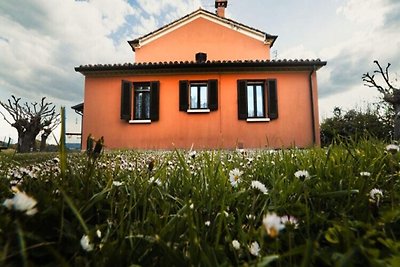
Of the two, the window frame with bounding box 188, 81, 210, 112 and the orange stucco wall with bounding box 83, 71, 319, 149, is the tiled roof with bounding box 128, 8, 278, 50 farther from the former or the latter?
the window frame with bounding box 188, 81, 210, 112

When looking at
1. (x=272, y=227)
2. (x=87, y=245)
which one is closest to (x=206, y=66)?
(x=87, y=245)

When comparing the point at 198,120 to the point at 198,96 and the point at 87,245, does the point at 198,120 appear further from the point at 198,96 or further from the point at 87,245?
the point at 87,245

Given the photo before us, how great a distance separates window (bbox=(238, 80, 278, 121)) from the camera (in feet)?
33.5

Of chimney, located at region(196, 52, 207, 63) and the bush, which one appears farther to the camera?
chimney, located at region(196, 52, 207, 63)

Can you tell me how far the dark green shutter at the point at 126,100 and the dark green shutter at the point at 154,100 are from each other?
87 centimetres

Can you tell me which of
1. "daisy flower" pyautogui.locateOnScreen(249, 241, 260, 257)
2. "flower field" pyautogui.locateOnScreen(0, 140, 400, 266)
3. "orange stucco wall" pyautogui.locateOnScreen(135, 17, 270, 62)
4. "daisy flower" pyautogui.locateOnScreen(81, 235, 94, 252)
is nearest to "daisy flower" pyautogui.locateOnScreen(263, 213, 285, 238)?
"flower field" pyautogui.locateOnScreen(0, 140, 400, 266)

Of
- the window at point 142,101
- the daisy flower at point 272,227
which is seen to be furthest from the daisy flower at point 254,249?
the window at point 142,101

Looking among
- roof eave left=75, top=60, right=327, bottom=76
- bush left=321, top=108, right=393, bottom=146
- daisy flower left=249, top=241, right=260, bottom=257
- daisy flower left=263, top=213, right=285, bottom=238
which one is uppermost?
roof eave left=75, top=60, right=327, bottom=76

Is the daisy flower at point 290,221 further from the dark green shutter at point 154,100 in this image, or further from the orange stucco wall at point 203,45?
the orange stucco wall at point 203,45

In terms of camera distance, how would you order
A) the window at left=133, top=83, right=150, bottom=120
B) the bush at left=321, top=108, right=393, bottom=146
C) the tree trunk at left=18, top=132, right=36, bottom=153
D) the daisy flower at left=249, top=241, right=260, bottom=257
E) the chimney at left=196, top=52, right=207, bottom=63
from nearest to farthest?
the daisy flower at left=249, top=241, right=260, bottom=257 < the window at left=133, top=83, right=150, bottom=120 < the tree trunk at left=18, top=132, right=36, bottom=153 < the bush at left=321, top=108, right=393, bottom=146 < the chimney at left=196, top=52, right=207, bottom=63

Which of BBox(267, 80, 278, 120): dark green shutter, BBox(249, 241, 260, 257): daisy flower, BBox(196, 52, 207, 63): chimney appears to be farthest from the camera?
BBox(196, 52, 207, 63): chimney

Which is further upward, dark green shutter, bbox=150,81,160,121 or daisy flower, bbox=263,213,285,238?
dark green shutter, bbox=150,81,160,121

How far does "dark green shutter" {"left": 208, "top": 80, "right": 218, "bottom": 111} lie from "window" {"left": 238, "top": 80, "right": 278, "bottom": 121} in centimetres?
93

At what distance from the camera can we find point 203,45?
1339 centimetres
